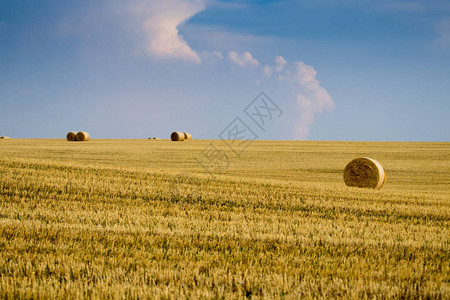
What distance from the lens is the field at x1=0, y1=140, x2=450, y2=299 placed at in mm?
4211

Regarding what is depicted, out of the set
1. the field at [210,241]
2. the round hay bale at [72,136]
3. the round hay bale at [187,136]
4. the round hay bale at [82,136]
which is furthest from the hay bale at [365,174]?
the round hay bale at [187,136]

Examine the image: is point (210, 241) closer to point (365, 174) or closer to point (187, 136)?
point (365, 174)

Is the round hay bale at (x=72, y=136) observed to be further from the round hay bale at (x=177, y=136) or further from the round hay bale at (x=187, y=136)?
the round hay bale at (x=187, y=136)

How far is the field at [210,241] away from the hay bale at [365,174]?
17.2ft

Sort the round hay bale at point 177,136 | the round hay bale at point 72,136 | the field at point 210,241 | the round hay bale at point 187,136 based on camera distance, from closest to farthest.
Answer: the field at point 210,241, the round hay bale at point 72,136, the round hay bale at point 177,136, the round hay bale at point 187,136

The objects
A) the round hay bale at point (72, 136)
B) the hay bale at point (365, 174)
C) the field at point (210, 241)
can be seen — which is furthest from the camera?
the round hay bale at point (72, 136)

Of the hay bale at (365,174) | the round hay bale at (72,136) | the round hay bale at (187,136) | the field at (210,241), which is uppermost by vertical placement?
the round hay bale at (187,136)

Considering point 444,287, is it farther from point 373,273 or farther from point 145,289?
point 145,289

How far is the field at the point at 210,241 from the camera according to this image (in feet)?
13.8

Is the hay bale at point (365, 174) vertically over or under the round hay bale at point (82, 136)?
under

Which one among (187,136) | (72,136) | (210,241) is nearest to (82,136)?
(72,136)

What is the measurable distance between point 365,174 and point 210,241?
13.8 metres

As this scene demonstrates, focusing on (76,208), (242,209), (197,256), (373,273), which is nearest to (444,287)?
(373,273)

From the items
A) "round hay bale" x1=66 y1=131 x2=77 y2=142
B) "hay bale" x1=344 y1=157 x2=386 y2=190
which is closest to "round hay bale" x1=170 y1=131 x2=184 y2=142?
"round hay bale" x1=66 y1=131 x2=77 y2=142
